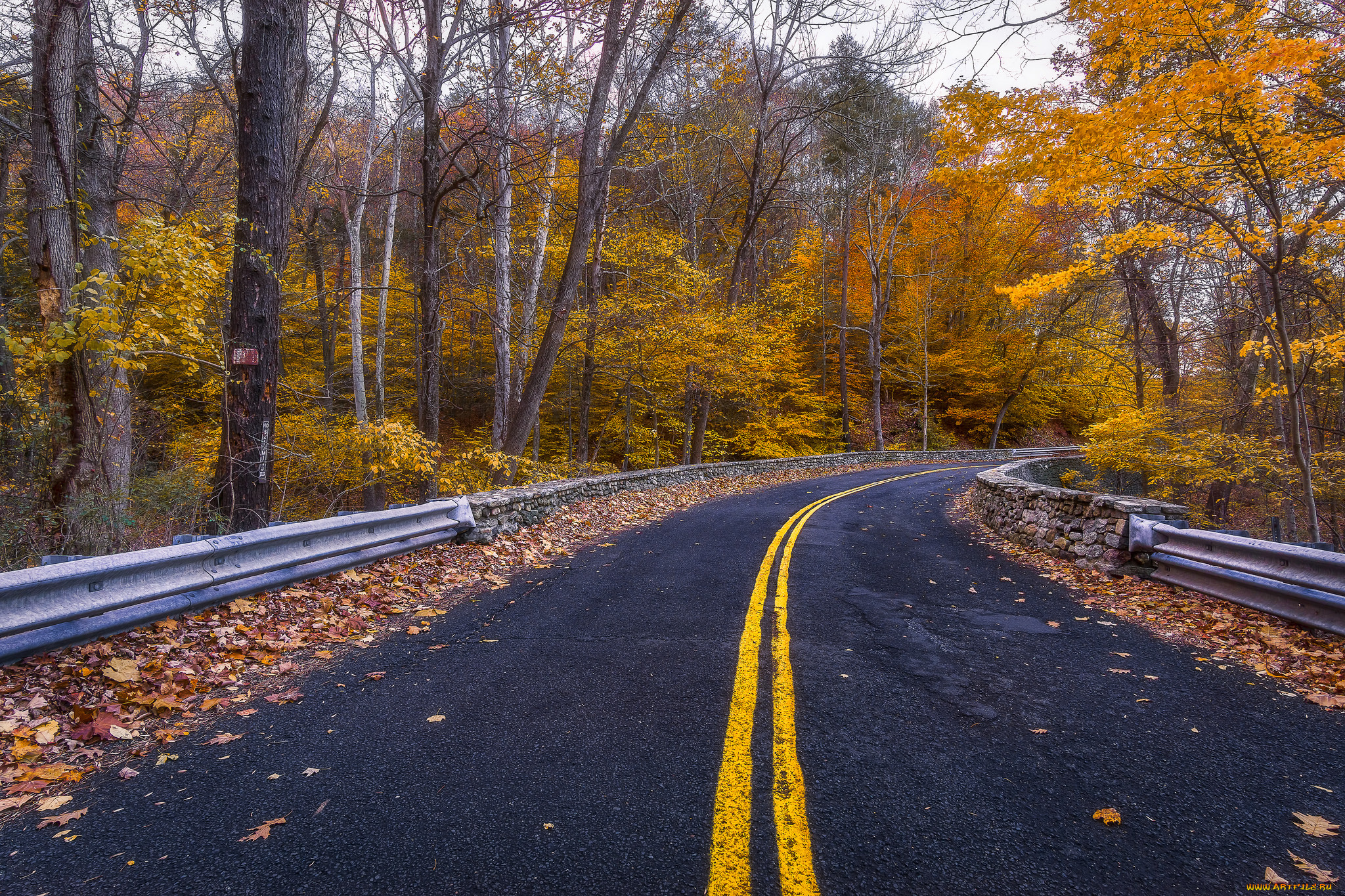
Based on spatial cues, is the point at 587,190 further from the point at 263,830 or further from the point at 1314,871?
the point at 1314,871

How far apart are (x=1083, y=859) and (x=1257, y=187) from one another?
9830 mm

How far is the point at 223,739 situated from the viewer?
289 cm

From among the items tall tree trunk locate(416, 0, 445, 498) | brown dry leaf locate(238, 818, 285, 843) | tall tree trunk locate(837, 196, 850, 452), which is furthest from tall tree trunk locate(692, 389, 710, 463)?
brown dry leaf locate(238, 818, 285, 843)

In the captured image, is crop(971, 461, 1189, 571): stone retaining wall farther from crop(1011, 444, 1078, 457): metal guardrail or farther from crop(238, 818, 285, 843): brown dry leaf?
crop(1011, 444, 1078, 457): metal guardrail

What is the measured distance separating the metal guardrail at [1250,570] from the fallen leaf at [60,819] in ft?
22.6

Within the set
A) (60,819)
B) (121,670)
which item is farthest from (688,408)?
(60,819)

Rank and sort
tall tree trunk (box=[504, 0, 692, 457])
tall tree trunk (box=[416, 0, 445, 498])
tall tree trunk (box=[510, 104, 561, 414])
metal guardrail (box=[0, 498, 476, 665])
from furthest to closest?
tall tree trunk (box=[510, 104, 561, 414]) < tall tree trunk (box=[504, 0, 692, 457]) < tall tree trunk (box=[416, 0, 445, 498]) < metal guardrail (box=[0, 498, 476, 665])

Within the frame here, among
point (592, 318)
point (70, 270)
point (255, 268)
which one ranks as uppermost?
point (592, 318)

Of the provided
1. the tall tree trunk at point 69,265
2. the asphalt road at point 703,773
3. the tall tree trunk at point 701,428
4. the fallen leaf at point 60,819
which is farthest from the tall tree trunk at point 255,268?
the tall tree trunk at point 701,428

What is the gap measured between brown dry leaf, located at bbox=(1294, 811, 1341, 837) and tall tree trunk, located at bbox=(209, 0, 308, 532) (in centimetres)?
750

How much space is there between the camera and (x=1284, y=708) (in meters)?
3.29

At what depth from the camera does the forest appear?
670 cm

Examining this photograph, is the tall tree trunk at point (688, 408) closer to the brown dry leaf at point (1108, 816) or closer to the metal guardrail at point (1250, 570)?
the metal guardrail at point (1250, 570)

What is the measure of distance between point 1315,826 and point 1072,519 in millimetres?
5667
